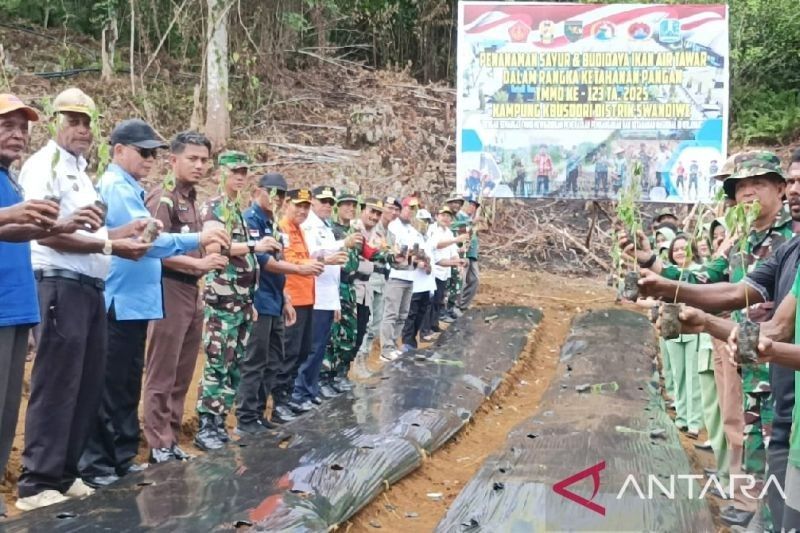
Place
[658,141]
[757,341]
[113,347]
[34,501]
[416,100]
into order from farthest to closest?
[416,100], [658,141], [113,347], [34,501], [757,341]

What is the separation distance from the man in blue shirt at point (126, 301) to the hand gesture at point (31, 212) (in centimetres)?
114

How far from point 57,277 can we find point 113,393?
85 cm

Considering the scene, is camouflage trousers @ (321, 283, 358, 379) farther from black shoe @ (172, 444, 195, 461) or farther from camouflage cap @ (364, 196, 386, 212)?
black shoe @ (172, 444, 195, 461)

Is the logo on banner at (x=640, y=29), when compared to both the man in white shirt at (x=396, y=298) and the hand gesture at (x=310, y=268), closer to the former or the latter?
the man in white shirt at (x=396, y=298)

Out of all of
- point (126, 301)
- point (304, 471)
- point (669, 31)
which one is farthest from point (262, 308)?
point (669, 31)

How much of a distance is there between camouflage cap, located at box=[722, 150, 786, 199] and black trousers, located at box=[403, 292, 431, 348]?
5868 mm

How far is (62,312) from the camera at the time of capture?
394cm

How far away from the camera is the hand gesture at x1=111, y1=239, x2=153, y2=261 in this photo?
3.97 m

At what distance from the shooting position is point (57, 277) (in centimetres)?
395

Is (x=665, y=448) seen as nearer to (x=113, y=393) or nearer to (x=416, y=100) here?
(x=113, y=393)

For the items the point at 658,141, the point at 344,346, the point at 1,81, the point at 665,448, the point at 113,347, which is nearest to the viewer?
the point at 113,347

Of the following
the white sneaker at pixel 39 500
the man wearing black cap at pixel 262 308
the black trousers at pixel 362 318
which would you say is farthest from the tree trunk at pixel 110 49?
the white sneaker at pixel 39 500

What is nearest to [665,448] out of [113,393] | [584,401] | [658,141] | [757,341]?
[584,401]

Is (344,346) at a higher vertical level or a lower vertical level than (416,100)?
lower
